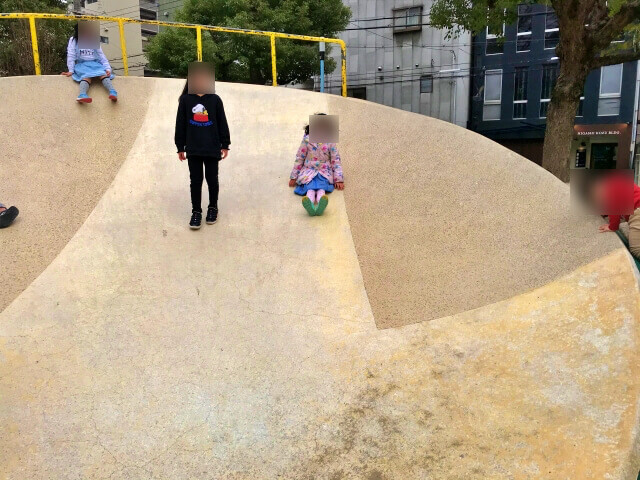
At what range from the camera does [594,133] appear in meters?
23.5

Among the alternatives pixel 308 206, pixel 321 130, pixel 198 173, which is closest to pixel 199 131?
pixel 198 173

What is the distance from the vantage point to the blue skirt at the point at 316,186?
627 centimetres

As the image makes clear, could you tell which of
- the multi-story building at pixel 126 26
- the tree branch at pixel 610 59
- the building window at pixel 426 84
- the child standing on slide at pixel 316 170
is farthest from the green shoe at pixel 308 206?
the multi-story building at pixel 126 26

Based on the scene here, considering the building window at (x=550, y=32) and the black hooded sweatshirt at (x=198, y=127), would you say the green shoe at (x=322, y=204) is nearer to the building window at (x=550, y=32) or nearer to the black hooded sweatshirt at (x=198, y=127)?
the black hooded sweatshirt at (x=198, y=127)

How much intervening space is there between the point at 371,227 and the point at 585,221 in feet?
7.11

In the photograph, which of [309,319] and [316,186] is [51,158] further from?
[309,319]

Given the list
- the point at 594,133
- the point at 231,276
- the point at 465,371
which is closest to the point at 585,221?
the point at 465,371

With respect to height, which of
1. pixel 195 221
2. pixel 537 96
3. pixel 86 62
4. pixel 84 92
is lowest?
pixel 195 221

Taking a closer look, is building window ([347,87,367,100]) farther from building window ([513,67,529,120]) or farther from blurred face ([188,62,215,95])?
blurred face ([188,62,215,95])

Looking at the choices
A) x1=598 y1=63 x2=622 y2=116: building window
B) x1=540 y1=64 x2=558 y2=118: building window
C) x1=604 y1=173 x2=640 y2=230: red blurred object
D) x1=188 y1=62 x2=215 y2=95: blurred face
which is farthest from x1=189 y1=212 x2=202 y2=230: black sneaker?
x1=598 y1=63 x2=622 y2=116: building window

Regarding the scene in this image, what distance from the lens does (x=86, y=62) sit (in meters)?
7.43

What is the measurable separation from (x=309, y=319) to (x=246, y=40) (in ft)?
54.0

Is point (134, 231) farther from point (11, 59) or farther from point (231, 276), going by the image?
point (11, 59)

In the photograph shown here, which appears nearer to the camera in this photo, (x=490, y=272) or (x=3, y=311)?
(x=3, y=311)
